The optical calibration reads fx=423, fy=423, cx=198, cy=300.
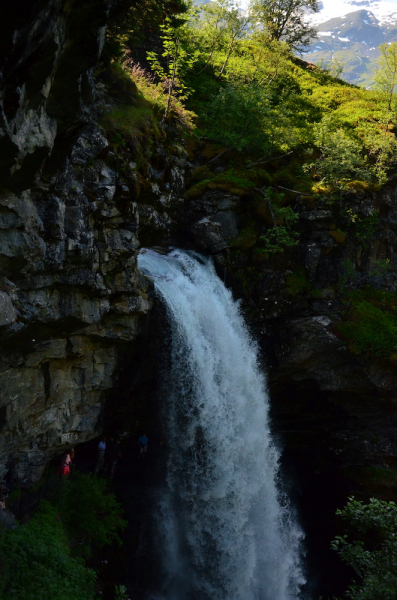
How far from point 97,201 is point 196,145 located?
11469 mm

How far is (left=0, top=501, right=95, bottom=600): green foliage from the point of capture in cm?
959

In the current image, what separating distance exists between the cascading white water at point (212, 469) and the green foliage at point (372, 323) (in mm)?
5692

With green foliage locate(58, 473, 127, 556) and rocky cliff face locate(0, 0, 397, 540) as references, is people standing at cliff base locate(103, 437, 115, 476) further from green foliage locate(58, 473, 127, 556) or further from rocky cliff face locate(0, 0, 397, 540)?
green foliage locate(58, 473, 127, 556)

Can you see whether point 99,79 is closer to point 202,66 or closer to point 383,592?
point 383,592

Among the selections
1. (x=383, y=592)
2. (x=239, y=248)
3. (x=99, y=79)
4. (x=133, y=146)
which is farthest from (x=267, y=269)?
(x=383, y=592)

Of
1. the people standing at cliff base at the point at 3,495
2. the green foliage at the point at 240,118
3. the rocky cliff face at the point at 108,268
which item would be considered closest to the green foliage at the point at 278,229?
the rocky cliff face at the point at 108,268

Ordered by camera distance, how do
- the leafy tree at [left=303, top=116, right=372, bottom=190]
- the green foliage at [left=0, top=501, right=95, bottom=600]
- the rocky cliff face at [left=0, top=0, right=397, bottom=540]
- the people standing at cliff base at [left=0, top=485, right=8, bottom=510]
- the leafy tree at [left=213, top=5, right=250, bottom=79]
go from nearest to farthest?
the rocky cliff face at [left=0, top=0, right=397, bottom=540]
the green foliage at [left=0, top=501, right=95, bottom=600]
the people standing at cliff base at [left=0, top=485, right=8, bottom=510]
the leafy tree at [left=303, top=116, right=372, bottom=190]
the leafy tree at [left=213, top=5, right=250, bottom=79]

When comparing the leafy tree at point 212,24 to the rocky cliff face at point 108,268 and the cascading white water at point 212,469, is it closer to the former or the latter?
the rocky cliff face at point 108,268

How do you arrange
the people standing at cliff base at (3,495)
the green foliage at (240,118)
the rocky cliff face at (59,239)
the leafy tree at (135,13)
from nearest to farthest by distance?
the rocky cliff face at (59,239) < the leafy tree at (135,13) < the people standing at cliff base at (3,495) < the green foliage at (240,118)

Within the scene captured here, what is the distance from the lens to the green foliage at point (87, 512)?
14250 millimetres

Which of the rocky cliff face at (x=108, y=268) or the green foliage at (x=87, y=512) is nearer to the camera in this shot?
the rocky cliff face at (x=108, y=268)

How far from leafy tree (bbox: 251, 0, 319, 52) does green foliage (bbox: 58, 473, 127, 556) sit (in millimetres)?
34522

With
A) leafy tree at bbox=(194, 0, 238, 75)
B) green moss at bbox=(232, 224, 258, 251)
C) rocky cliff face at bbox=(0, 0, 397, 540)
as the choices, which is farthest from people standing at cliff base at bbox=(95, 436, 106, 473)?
leafy tree at bbox=(194, 0, 238, 75)

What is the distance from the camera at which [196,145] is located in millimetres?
22297
